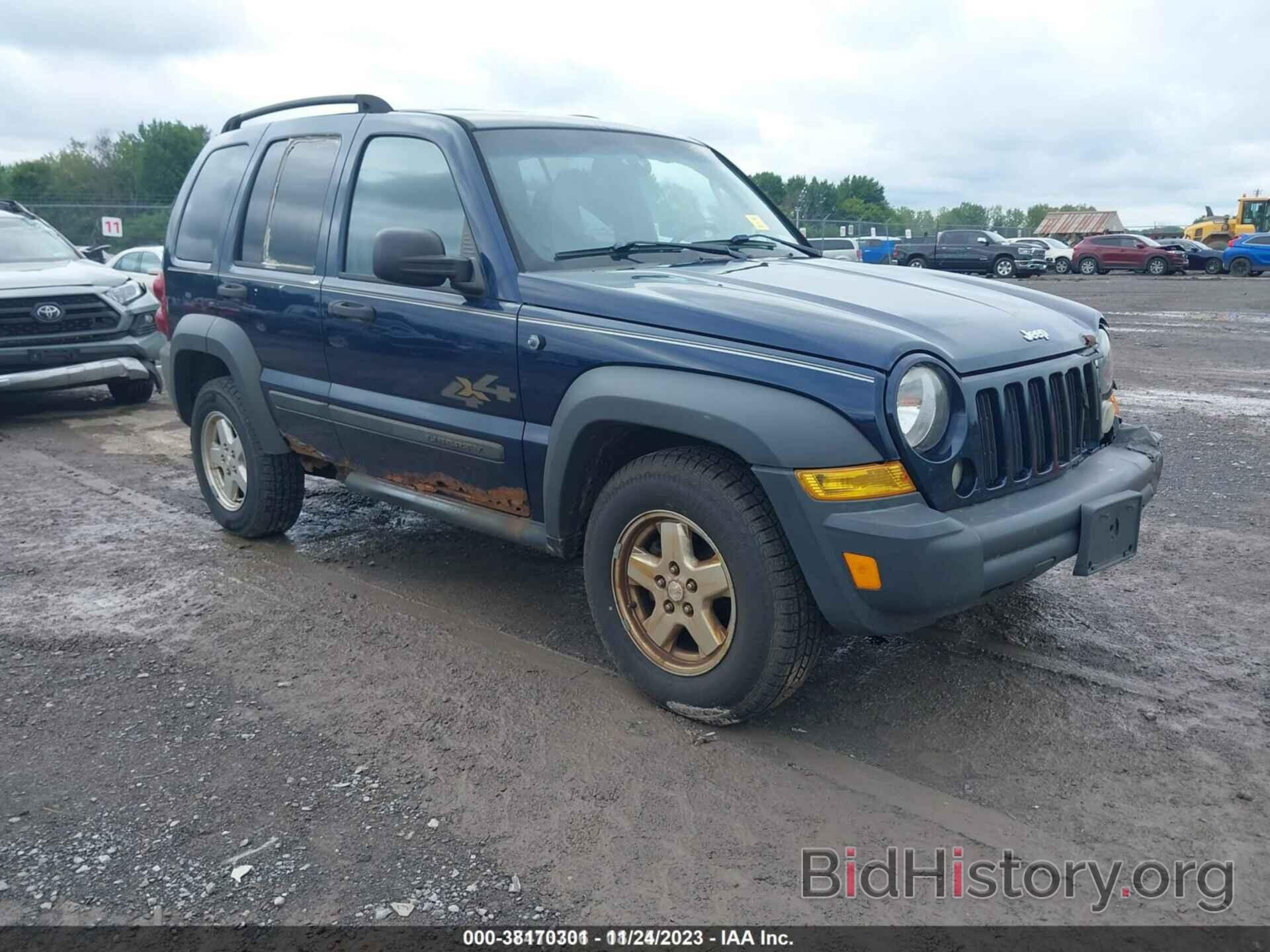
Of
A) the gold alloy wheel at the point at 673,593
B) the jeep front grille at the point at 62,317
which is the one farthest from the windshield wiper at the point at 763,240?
the jeep front grille at the point at 62,317

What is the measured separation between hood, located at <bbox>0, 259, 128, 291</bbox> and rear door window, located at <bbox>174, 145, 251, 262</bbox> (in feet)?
13.5

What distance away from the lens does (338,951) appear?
2.56m

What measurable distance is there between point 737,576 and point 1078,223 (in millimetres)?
64586

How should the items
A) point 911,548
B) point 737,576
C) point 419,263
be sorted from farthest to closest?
1. point 419,263
2. point 737,576
3. point 911,548

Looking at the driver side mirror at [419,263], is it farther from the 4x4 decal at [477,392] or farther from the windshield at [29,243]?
the windshield at [29,243]

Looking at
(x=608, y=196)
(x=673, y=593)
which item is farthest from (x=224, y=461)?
(x=673, y=593)

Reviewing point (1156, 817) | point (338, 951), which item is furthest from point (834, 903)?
point (338, 951)

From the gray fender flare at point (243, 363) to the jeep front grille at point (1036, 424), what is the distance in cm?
334

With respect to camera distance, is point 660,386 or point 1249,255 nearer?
point 660,386

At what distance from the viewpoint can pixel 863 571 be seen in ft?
10.2

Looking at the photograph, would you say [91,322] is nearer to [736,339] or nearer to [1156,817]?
[736,339]

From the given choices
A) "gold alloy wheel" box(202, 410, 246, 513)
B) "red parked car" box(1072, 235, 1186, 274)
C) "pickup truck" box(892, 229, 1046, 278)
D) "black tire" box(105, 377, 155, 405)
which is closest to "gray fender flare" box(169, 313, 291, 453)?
"gold alloy wheel" box(202, 410, 246, 513)

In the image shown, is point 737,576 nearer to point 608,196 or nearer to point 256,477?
point 608,196

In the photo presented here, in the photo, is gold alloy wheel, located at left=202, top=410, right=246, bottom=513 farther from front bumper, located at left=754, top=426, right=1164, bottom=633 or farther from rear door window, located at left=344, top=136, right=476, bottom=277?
front bumper, located at left=754, top=426, right=1164, bottom=633
